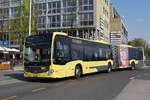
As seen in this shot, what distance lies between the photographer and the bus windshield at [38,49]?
11578mm

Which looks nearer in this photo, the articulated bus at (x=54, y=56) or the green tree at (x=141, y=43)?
the articulated bus at (x=54, y=56)

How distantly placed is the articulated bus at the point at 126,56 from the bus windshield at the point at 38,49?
11.0 m

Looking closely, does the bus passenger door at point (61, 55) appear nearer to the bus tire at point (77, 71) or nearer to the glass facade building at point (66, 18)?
the bus tire at point (77, 71)

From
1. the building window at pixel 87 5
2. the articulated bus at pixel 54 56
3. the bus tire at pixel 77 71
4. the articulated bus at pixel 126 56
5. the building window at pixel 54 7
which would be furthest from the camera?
the building window at pixel 54 7

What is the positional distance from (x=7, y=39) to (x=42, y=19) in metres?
10.9

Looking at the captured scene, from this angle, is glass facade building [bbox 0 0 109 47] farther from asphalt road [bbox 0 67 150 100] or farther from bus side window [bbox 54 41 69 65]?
asphalt road [bbox 0 67 150 100]

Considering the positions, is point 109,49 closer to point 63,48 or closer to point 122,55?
point 122,55

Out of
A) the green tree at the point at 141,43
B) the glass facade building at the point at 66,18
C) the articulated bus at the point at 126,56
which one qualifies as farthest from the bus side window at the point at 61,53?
the green tree at the point at 141,43

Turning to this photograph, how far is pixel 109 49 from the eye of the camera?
20.3 m

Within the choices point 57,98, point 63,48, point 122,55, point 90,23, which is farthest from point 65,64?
point 90,23

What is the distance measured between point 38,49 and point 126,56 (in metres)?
14.2

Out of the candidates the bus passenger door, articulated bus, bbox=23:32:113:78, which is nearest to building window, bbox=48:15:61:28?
articulated bus, bbox=23:32:113:78

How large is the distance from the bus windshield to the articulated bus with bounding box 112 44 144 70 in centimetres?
1098

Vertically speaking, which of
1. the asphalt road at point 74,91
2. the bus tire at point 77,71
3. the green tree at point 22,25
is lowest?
the asphalt road at point 74,91
